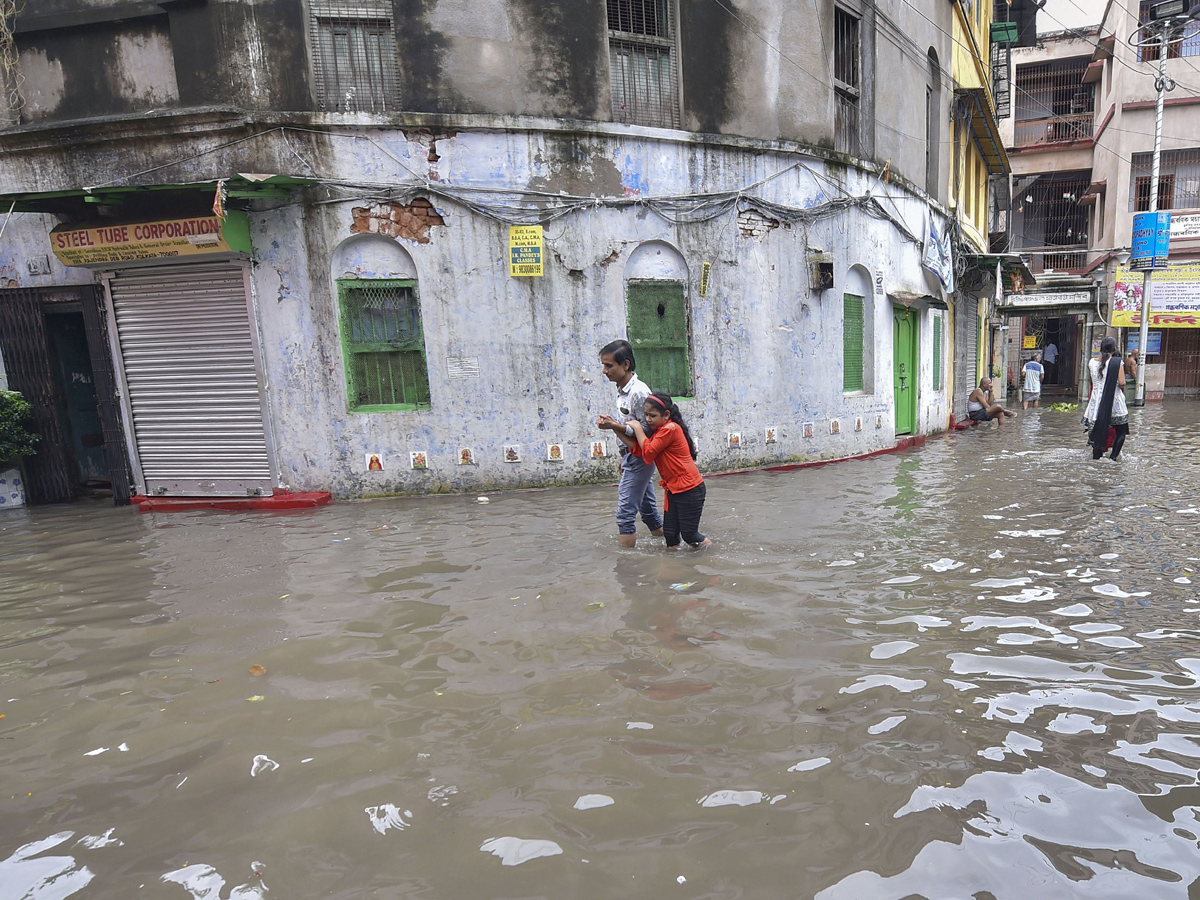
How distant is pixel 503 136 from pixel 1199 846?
8941 millimetres

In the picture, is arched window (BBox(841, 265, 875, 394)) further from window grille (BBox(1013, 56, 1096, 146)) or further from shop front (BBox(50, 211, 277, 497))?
window grille (BBox(1013, 56, 1096, 146))

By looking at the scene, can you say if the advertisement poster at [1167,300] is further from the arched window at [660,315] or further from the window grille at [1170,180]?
the arched window at [660,315]

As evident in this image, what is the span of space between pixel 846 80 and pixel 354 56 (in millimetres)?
7703

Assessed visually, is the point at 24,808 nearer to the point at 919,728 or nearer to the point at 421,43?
the point at 919,728

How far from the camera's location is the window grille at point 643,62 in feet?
31.0

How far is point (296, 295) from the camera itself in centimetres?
874

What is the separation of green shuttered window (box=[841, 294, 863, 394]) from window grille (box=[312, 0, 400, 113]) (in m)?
7.40

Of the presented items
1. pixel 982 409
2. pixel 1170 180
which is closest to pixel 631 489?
pixel 982 409

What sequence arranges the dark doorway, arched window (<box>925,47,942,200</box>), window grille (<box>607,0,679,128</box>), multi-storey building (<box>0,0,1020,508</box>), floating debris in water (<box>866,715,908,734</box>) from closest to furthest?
floating debris in water (<box>866,715,908,734</box>) < multi-storey building (<box>0,0,1020,508</box>) < the dark doorway < window grille (<box>607,0,679,128</box>) < arched window (<box>925,47,942,200</box>)

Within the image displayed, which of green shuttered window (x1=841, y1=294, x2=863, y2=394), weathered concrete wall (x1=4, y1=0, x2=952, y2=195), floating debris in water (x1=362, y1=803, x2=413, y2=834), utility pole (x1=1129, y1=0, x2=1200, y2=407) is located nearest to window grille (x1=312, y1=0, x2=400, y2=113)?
weathered concrete wall (x1=4, y1=0, x2=952, y2=195)

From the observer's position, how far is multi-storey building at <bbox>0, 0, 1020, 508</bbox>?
849cm

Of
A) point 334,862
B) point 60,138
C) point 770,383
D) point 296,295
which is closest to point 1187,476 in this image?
point 770,383

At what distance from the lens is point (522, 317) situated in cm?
919

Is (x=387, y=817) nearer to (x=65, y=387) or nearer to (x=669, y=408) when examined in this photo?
(x=669, y=408)
